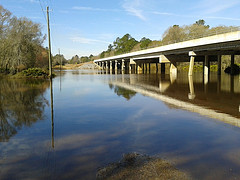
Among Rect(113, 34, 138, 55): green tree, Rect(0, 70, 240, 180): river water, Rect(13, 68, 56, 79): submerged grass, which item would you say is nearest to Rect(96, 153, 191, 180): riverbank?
Rect(0, 70, 240, 180): river water

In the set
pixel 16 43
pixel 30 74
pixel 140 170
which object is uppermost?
pixel 16 43

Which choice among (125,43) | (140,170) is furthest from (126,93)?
(125,43)

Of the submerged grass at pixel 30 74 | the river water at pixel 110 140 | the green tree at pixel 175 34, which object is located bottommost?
the river water at pixel 110 140

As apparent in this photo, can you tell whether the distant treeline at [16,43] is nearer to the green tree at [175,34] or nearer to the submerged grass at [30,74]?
the submerged grass at [30,74]

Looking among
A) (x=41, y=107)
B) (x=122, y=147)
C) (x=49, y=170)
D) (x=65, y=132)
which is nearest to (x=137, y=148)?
(x=122, y=147)

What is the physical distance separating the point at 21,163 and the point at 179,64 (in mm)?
80521

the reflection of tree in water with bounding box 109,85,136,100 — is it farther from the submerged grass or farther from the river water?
the submerged grass

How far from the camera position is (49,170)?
175 inches

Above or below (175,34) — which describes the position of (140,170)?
below

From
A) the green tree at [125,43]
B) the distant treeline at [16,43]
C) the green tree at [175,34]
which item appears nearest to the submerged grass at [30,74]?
the distant treeline at [16,43]

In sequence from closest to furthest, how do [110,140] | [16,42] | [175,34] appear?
[110,140], [16,42], [175,34]

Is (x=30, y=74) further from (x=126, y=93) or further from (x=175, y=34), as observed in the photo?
(x=175, y=34)

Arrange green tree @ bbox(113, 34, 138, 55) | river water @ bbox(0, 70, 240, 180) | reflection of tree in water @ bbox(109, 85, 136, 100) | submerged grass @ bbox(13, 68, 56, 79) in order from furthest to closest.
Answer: green tree @ bbox(113, 34, 138, 55), submerged grass @ bbox(13, 68, 56, 79), reflection of tree in water @ bbox(109, 85, 136, 100), river water @ bbox(0, 70, 240, 180)

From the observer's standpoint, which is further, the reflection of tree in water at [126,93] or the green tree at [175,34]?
the green tree at [175,34]
